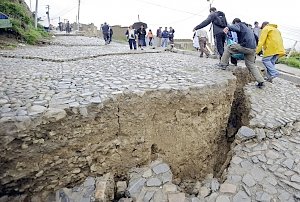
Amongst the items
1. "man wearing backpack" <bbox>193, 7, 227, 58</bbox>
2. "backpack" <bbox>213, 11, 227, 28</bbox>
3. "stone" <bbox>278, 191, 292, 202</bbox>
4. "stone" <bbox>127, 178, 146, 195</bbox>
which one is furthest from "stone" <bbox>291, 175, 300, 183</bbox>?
"backpack" <bbox>213, 11, 227, 28</bbox>

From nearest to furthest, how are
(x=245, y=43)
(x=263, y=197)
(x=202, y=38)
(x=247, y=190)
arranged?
1. (x=263, y=197)
2. (x=247, y=190)
3. (x=245, y=43)
4. (x=202, y=38)

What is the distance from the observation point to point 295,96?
6680 mm

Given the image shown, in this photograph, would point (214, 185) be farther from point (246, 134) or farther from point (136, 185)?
point (246, 134)

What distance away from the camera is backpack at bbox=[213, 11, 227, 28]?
7922 mm

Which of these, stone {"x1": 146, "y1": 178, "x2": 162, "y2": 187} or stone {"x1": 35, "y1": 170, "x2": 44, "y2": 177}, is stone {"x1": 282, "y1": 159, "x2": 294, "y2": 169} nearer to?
stone {"x1": 146, "y1": 178, "x2": 162, "y2": 187}

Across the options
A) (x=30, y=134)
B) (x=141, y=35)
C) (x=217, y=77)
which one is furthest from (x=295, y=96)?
(x=141, y=35)

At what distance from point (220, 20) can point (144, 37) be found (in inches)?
300

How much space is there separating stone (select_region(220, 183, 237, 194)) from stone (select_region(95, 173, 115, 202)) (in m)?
1.42

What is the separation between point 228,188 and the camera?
331 centimetres

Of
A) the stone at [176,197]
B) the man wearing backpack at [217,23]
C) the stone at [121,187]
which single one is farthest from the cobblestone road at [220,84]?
the man wearing backpack at [217,23]

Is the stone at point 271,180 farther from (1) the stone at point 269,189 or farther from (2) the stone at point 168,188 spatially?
(2) the stone at point 168,188

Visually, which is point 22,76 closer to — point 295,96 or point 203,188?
point 203,188

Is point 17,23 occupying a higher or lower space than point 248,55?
higher

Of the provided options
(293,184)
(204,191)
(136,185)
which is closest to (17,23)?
(136,185)
